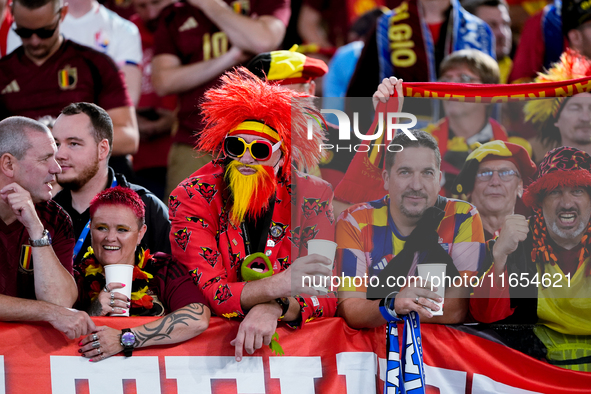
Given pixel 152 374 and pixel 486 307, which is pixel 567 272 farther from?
pixel 152 374

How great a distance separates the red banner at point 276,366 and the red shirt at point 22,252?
25 cm

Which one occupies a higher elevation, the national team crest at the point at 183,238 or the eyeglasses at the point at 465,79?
the eyeglasses at the point at 465,79

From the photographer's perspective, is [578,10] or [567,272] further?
[578,10]

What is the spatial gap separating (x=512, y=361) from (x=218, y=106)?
1.80 metres

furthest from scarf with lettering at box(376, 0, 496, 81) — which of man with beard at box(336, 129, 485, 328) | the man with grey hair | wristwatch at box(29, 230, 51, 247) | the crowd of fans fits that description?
wristwatch at box(29, 230, 51, 247)

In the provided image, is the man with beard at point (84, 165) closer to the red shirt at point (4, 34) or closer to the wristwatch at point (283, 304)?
the wristwatch at point (283, 304)

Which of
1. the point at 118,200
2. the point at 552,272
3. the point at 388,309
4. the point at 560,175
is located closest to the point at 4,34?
the point at 118,200

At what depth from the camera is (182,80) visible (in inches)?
195

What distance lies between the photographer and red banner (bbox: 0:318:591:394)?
112 inches

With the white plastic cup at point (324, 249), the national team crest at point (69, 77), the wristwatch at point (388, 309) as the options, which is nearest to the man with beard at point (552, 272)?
the wristwatch at point (388, 309)

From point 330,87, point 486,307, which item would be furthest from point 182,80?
point 486,307

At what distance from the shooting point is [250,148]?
3250 mm

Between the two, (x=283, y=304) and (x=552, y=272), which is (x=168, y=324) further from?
(x=552, y=272)

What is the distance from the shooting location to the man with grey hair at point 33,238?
2.87m
